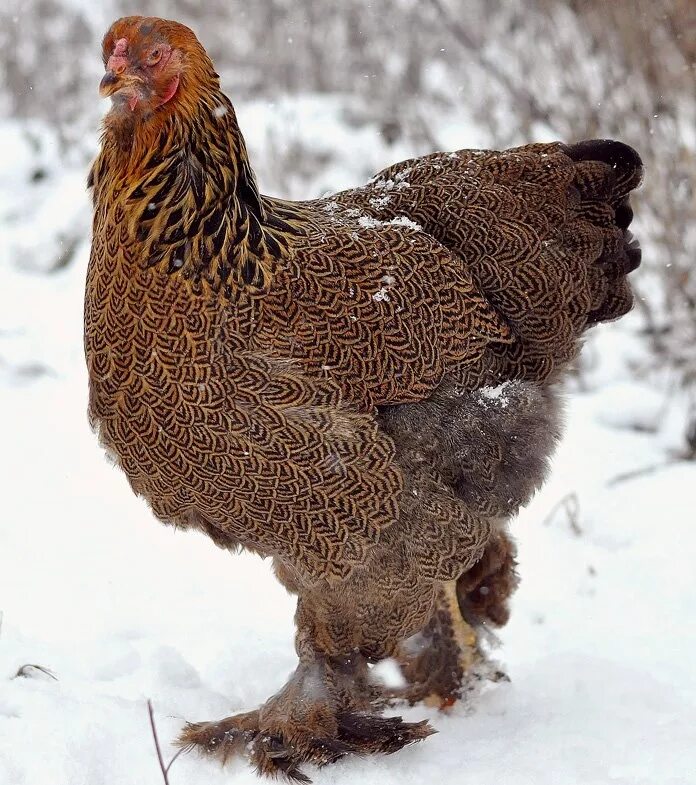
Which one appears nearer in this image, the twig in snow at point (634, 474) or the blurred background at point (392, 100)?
the twig in snow at point (634, 474)

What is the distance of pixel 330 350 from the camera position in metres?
2.80

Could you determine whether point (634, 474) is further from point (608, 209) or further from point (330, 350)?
point (330, 350)

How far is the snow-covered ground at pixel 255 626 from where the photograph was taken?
2924 mm

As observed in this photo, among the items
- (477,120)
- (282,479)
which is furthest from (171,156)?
(477,120)

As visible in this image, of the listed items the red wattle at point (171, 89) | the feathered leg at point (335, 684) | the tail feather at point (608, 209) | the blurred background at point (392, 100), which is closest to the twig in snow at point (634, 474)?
the blurred background at point (392, 100)

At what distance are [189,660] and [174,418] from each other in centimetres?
123

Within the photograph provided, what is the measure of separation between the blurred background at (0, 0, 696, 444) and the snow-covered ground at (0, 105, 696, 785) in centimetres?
60

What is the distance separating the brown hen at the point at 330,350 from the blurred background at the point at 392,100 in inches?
89.4

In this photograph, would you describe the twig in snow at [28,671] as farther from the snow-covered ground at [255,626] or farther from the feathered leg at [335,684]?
the feathered leg at [335,684]

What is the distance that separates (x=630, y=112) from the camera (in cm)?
559

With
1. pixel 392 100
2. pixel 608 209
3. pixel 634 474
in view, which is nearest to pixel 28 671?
pixel 608 209

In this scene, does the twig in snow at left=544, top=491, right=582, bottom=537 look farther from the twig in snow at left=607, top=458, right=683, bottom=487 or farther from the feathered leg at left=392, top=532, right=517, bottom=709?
the feathered leg at left=392, top=532, right=517, bottom=709

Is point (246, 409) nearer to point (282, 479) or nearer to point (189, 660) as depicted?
point (282, 479)

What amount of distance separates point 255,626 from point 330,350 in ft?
5.08
